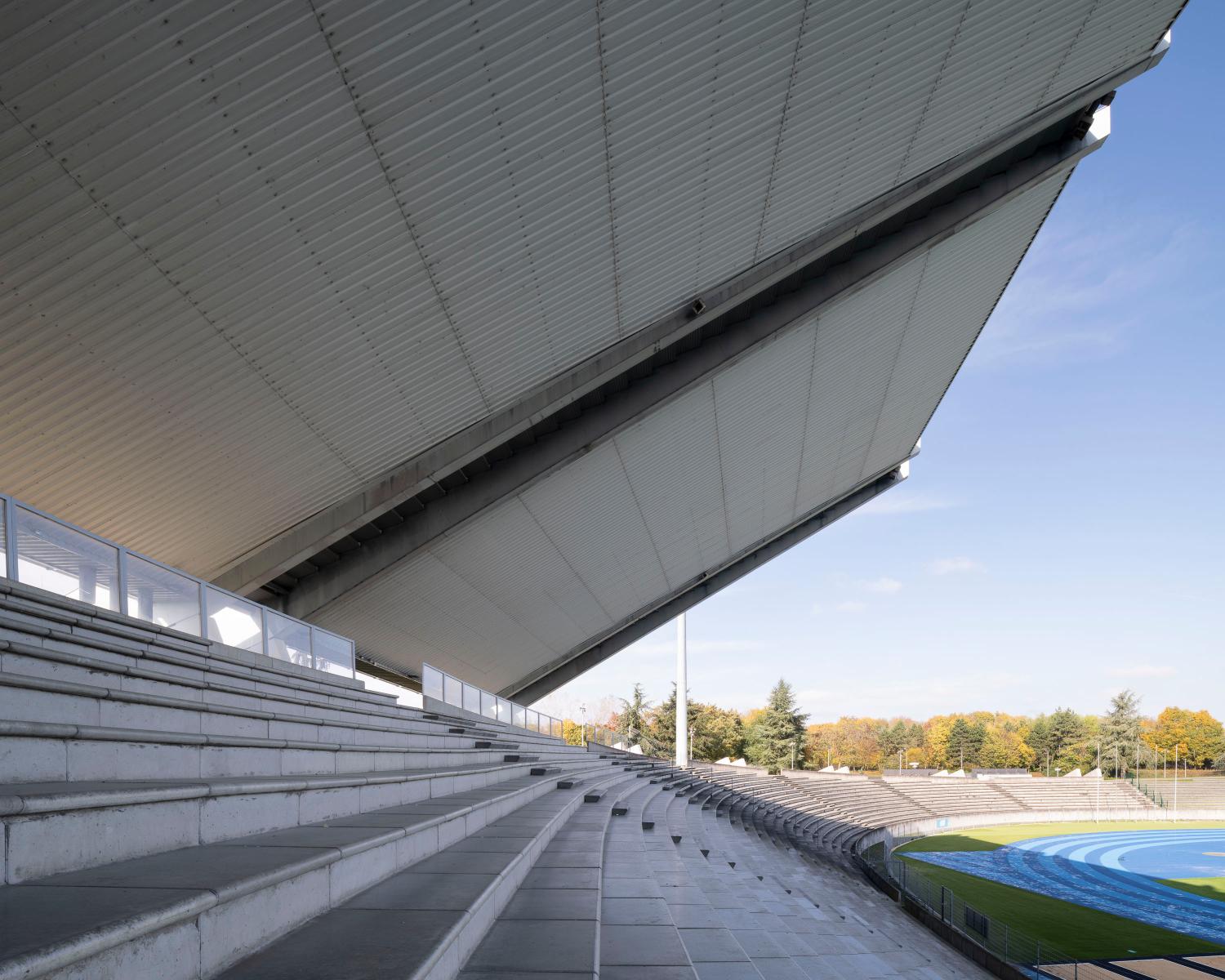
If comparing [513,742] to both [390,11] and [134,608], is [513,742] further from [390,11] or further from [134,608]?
[390,11]

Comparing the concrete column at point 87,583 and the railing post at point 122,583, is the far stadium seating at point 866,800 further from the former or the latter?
the concrete column at point 87,583

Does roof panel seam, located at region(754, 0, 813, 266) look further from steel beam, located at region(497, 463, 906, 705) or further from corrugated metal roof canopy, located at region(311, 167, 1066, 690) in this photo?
steel beam, located at region(497, 463, 906, 705)

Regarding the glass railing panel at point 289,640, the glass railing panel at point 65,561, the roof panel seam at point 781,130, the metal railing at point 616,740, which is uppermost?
the roof panel seam at point 781,130

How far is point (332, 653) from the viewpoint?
1202 centimetres

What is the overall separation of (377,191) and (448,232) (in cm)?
99

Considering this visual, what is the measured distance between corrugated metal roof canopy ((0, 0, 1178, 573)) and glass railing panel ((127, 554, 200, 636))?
7.68 ft

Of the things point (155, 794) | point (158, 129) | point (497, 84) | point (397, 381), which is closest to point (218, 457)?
point (397, 381)

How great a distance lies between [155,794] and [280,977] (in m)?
0.80

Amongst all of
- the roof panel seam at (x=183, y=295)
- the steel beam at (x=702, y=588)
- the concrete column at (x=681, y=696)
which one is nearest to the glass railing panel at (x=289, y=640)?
the roof panel seam at (x=183, y=295)

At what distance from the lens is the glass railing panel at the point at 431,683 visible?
1490 cm

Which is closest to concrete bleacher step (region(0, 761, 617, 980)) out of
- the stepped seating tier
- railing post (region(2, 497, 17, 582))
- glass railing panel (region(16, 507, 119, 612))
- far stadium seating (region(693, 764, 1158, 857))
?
the stepped seating tier

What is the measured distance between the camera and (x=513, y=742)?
15.9 metres

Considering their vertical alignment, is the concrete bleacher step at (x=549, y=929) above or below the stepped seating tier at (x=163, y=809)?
below

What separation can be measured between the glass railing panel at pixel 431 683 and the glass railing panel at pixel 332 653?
7.38 feet
